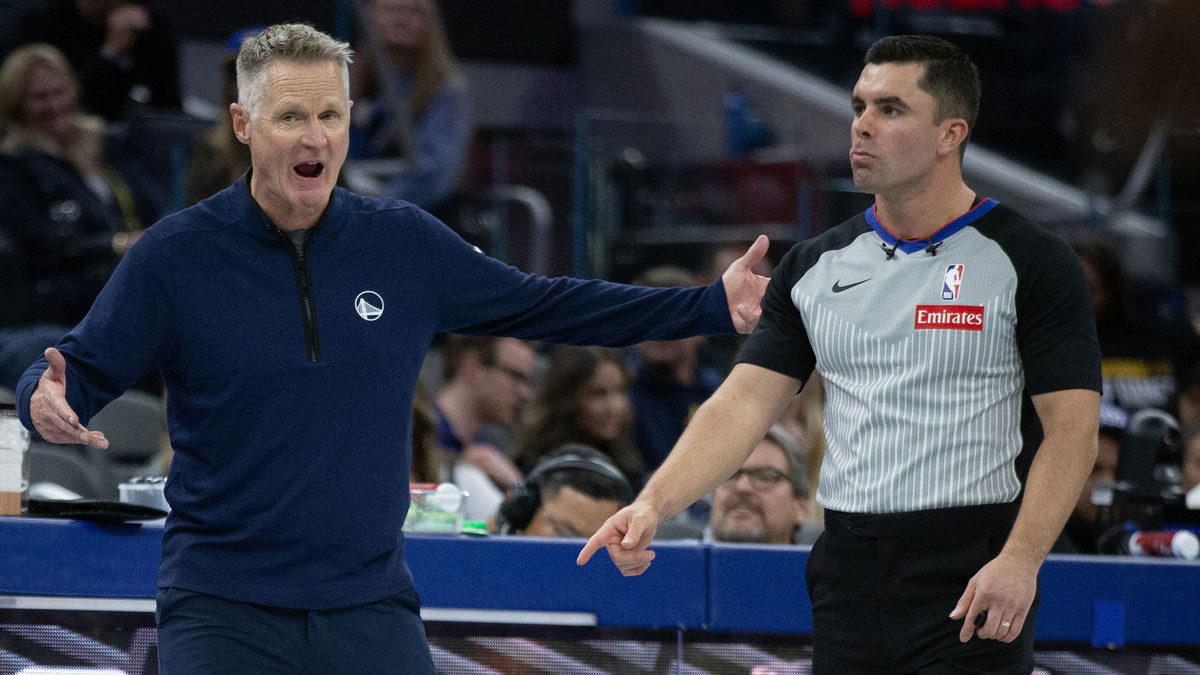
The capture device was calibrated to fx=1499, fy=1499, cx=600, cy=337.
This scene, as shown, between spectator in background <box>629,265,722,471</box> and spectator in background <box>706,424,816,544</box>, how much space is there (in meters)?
1.91

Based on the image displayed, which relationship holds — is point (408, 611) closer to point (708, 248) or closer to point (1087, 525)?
point (1087, 525)

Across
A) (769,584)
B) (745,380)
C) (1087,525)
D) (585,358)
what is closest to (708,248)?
(585,358)

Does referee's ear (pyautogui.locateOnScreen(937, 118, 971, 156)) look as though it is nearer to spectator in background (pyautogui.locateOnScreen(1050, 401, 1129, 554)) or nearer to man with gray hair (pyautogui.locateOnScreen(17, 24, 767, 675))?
man with gray hair (pyautogui.locateOnScreen(17, 24, 767, 675))

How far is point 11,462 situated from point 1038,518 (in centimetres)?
240

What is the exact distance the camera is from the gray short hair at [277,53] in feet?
9.39

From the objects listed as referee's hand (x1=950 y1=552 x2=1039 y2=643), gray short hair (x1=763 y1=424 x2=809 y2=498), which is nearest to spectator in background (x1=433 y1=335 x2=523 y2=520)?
gray short hair (x1=763 y1=424 x2=809 y2=498)

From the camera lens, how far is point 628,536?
2.69 meters

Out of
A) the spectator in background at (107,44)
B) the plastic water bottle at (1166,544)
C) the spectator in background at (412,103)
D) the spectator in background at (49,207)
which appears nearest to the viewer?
the plastic water bottle at (1166,544)

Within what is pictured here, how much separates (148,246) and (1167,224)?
8315mm

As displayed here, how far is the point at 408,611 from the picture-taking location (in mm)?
2855

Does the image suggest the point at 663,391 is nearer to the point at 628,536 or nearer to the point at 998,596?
the point at 628,536

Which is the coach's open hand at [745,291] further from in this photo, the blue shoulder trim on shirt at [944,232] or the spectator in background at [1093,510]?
the spectator in background at [1093,510]

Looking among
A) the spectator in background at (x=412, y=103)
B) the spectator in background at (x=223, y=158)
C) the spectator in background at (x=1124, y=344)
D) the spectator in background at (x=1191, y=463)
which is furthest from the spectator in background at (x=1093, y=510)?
the spectator in background at (x=412, y=103)

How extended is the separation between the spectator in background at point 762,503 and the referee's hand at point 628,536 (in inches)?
67.2
